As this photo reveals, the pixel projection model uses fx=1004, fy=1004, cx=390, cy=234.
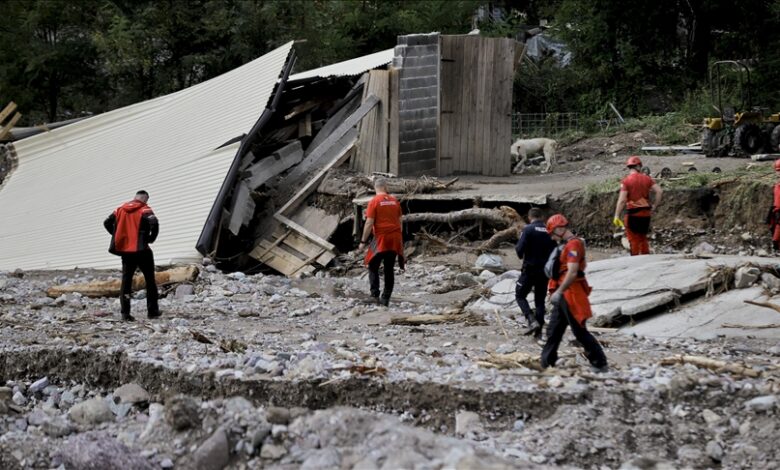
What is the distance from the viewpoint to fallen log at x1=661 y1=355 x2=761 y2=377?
804 centimetres

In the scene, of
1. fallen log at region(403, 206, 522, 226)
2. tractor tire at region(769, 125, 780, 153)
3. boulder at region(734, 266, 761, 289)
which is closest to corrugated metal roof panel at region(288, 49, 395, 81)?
fallen log at region(403, 206, 522, 226)

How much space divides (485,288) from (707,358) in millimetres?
4264

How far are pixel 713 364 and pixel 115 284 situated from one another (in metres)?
8.00

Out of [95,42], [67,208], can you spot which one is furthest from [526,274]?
[95,42]

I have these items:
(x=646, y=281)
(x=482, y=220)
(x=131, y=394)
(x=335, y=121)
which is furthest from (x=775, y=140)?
(x=131, y=394)

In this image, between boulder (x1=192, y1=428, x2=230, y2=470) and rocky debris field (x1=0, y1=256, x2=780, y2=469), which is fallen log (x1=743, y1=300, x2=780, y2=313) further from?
boulder (x1=192, y1=428, x2=230, y2=470)

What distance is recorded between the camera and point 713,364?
26.8 ft

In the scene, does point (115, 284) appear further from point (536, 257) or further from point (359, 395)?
point (359, 395)

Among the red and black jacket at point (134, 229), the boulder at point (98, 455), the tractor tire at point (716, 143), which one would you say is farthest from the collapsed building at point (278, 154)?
the boulder at point (98, 455)

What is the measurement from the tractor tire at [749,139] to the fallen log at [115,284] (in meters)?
9.61

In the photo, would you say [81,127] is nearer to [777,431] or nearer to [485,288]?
[485,288]

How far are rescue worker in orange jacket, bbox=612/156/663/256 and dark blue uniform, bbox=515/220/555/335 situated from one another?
2180mm

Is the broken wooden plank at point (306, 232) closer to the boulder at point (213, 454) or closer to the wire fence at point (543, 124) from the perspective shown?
the boulder at point (213, 454)

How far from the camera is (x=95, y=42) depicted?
26688 mm
